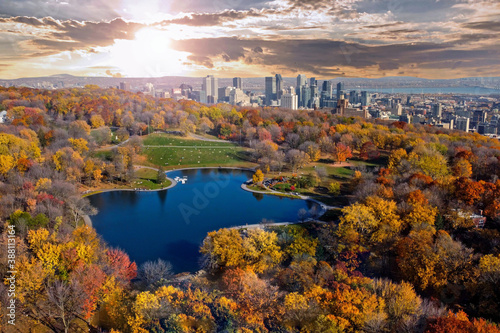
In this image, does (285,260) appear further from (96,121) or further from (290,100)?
(290,100)

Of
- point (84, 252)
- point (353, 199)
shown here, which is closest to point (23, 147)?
point (84, 252)

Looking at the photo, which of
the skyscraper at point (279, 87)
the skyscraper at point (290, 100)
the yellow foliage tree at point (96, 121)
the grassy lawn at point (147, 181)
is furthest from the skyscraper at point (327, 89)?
the grassy lawn at point (147, 181)

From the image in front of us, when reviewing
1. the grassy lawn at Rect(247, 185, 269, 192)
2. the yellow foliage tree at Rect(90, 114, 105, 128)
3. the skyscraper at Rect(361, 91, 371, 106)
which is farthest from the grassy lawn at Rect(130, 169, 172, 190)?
the skyscraper at Rect(361, 91, 371, 106)

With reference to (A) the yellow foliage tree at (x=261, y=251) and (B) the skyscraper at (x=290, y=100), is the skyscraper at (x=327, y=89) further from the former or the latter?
(A) the yellow foliage tree at (x=261, y=251)

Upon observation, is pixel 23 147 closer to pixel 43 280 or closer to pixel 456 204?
pixel 43 280

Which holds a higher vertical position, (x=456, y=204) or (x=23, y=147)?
(x=23, y=147)

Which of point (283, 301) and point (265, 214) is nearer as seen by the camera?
point (283, 301)
